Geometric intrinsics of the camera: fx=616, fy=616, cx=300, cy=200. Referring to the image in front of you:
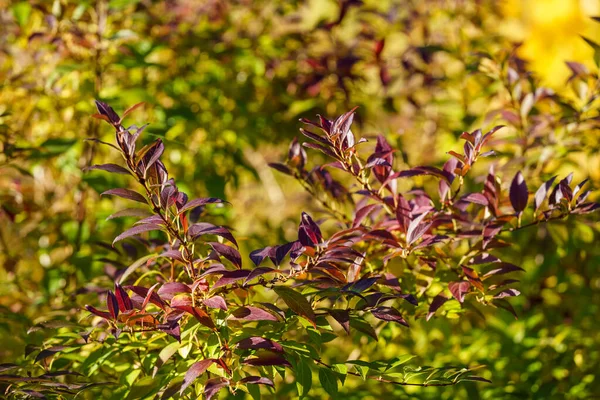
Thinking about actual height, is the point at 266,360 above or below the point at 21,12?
below

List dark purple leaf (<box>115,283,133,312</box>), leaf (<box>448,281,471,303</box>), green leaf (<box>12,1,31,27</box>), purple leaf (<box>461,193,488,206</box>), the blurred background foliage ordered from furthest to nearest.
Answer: green leaf (<box>12,1,31,27</box>), the blurred background foliage, purple leaf (<box>461,193,488,206</box>), leaf (<box>448,281,471,303</box>), dark purple leaf (<box>115,283,133,312</box>)

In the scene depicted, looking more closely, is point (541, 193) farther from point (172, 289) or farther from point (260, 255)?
point (172, 289)

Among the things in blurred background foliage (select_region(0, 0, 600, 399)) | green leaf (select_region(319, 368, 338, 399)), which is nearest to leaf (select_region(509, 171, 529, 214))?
blurred background foliage (select_region(0, 0, 600, 399))

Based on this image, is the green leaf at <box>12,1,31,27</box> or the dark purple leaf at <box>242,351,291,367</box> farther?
the green leaf at <box>12,1,31,27</box>

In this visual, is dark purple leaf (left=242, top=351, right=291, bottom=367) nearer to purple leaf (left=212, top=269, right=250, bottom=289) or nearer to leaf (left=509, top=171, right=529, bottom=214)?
purple leaf (left=212, top=269, right=250, bottom=289)

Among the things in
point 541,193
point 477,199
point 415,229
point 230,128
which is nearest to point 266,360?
point 415,229

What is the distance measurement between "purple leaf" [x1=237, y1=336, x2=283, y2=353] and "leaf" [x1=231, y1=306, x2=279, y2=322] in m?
0.04

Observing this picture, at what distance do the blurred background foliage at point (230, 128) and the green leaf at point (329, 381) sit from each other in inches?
14.1

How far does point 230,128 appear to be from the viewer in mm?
2426

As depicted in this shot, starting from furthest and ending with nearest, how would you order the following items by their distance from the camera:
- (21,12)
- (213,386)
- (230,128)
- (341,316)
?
(230,128) → (21,12) → (341,316) → (213,386)

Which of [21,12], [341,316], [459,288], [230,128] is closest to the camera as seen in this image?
[341,316]

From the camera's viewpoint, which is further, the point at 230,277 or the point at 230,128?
the point at 230,128

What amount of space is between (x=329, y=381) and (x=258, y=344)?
0.68ft

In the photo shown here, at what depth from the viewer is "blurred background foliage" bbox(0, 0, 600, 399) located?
187 centimetres
